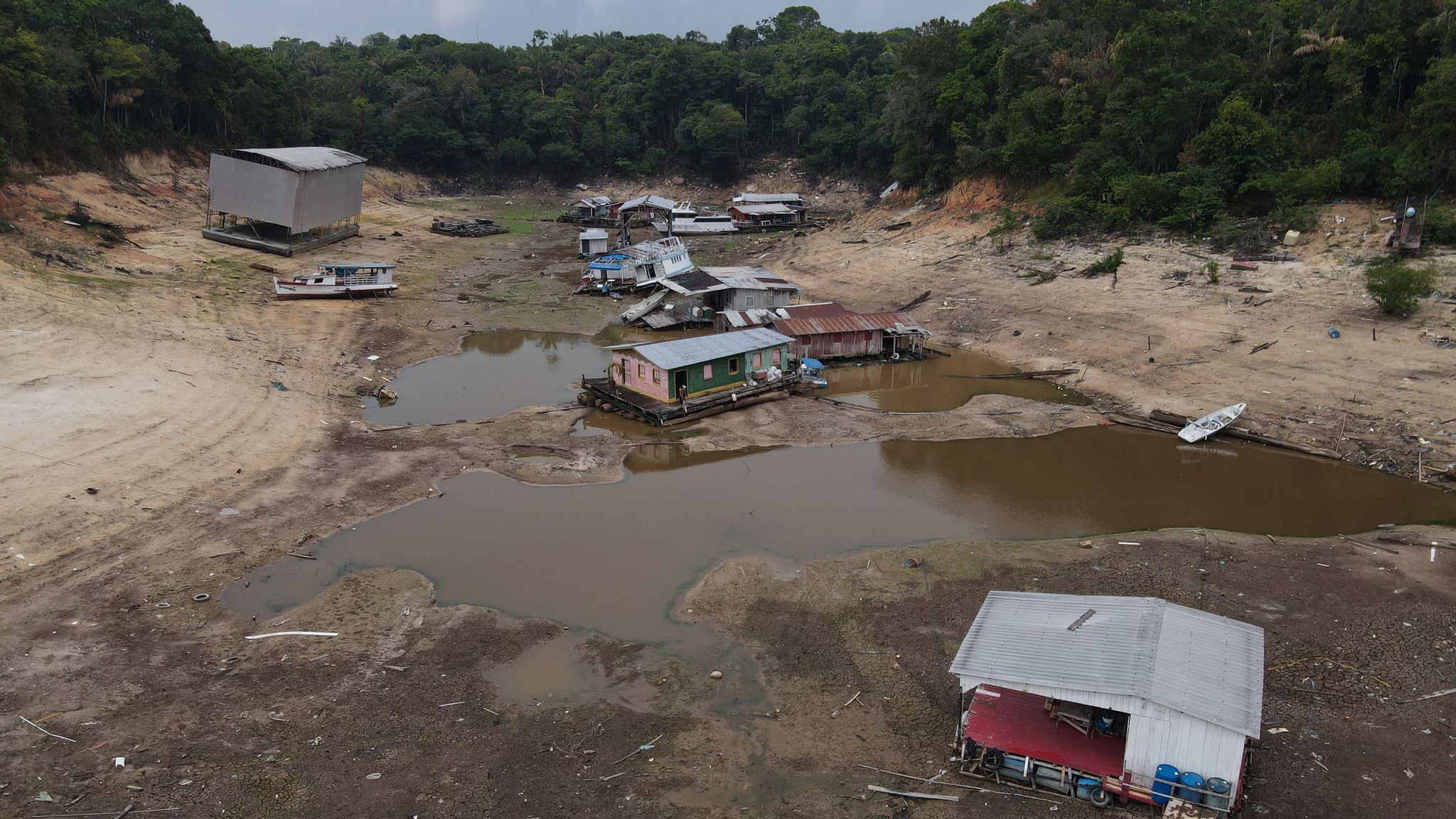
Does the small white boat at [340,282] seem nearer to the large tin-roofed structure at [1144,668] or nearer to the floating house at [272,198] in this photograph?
the floating house at [272,198]

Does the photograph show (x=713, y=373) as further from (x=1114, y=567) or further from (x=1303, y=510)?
(x=1303, y=510)

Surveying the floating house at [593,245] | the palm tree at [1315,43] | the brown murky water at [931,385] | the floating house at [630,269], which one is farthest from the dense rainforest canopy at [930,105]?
the floating house at [593,245]

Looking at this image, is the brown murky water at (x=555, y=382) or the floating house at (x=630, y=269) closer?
the brown murky water at (x=555, y=382)

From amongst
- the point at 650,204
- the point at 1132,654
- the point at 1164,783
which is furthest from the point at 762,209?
the point at 1164,783

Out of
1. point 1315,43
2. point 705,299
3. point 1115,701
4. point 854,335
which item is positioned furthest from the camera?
point 705,299

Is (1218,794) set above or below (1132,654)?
below

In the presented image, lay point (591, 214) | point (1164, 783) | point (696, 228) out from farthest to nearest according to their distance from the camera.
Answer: point (591, 214), point (696, 228), point (1164, 783)

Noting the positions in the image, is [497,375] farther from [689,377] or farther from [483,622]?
[483,622]
